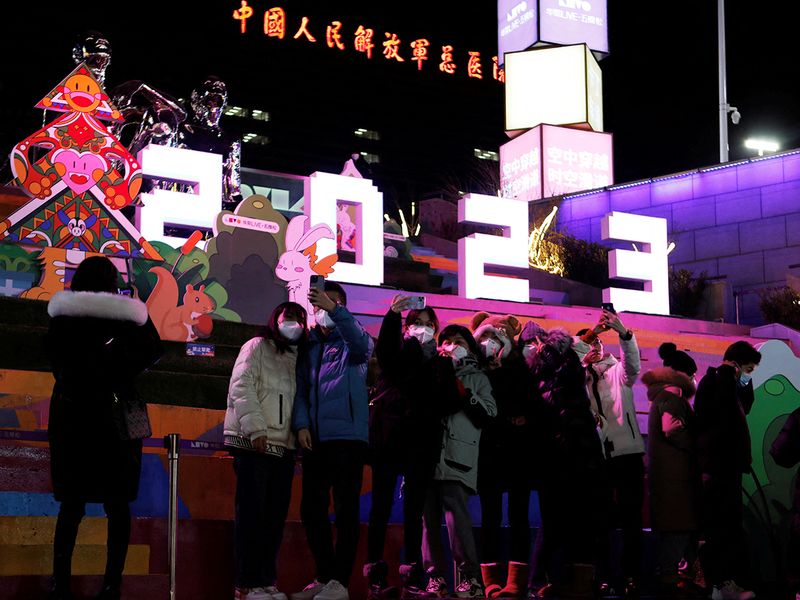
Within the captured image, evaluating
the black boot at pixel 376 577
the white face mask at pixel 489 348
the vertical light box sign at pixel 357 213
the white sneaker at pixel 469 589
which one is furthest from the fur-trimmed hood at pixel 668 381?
the vertical light box sign at pixel 357 213

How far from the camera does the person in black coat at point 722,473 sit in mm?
8750

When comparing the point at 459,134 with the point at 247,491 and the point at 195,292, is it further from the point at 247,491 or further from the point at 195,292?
the point at 247,491

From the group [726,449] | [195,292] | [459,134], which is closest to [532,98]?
[195,292]

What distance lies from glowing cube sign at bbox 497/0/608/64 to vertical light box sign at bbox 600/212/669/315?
15840 millimetres

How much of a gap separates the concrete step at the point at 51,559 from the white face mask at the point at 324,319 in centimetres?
169

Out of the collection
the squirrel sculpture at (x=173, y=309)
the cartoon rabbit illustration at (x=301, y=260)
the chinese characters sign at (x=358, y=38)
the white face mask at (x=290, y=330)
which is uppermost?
the chinese characters sign at (x=358, y=38)

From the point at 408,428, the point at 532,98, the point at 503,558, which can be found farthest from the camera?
the point at 532,98

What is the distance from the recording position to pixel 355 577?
27.2 ft

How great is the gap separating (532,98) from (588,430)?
2275cm

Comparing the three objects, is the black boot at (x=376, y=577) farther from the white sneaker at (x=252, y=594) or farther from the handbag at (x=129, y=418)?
the handbag at (x=129, y=418)

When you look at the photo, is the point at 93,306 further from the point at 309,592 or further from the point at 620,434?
the point at 620,434

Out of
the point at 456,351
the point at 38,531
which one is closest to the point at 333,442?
the point at 456,351

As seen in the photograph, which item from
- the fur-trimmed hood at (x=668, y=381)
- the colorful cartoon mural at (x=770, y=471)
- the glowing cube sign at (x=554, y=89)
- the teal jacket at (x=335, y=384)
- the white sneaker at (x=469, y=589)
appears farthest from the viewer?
the glowing cube sign at (x=554, y=89)

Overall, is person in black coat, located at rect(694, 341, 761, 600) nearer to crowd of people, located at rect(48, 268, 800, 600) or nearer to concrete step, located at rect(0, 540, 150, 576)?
crowd of people, located at rect(48, 268, 800, 600)
